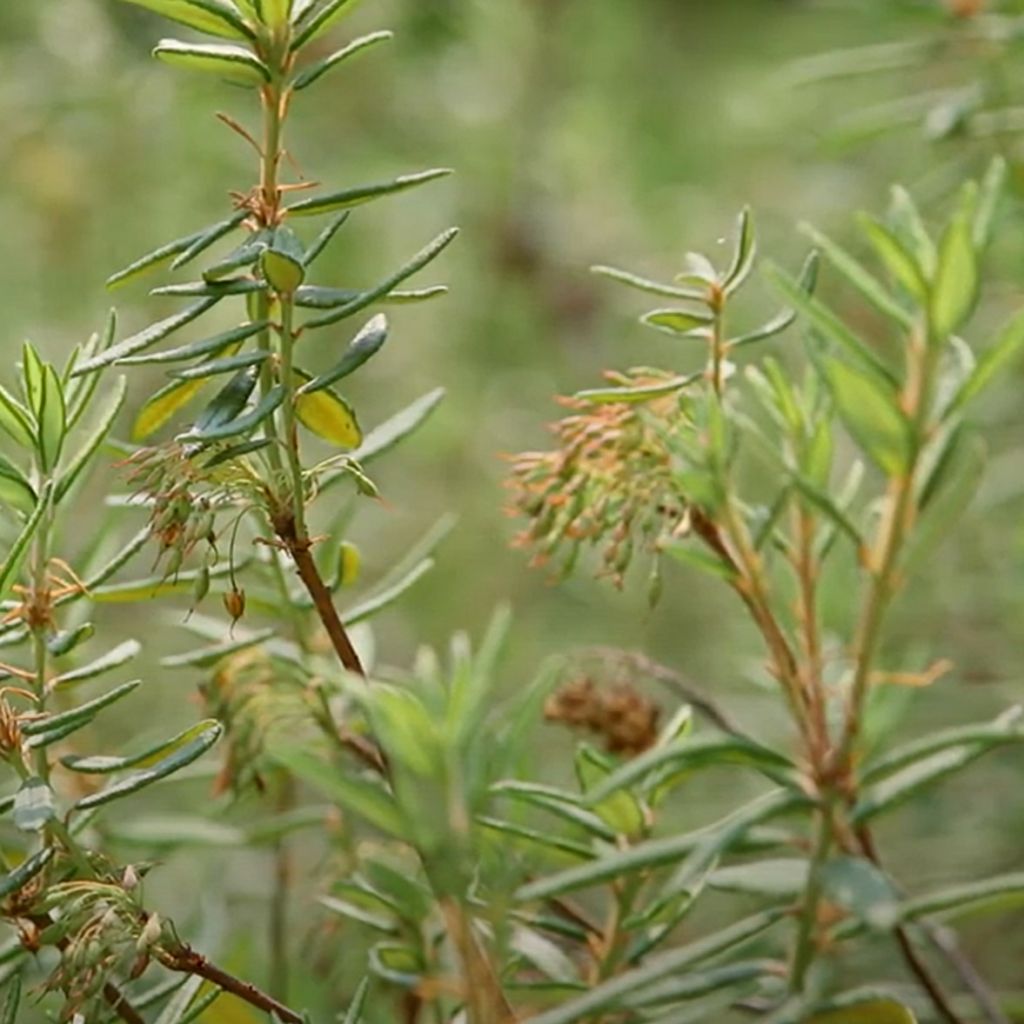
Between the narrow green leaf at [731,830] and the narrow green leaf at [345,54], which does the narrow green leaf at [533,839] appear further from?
the narrow green leaf at [345,54]

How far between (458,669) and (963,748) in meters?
0.15

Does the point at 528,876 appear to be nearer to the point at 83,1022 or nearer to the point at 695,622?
the point at 83,1022

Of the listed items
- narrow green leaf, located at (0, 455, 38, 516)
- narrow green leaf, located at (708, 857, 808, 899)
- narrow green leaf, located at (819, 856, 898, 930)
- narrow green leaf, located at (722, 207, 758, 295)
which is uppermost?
narrow green leaf, located at (722, 207, 758, 295)

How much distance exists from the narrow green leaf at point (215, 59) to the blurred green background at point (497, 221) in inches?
24.8

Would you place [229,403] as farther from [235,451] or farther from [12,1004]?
[12,1004]

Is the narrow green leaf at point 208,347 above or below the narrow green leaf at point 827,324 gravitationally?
below

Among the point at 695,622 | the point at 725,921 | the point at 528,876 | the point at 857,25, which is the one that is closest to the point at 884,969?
the point at 725,921

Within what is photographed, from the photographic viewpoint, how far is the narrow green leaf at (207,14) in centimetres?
50

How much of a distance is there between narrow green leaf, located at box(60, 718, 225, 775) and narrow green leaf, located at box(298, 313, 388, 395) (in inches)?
4.1

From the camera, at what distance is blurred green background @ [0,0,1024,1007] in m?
1.19

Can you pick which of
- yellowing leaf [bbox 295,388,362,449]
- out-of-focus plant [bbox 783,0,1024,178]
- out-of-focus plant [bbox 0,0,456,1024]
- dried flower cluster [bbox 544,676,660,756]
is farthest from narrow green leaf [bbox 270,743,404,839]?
out-of-focus plant [bbox 783,0,1024,178]

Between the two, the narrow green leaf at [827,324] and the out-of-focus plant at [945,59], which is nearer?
the narrow green leaf at [827,324]

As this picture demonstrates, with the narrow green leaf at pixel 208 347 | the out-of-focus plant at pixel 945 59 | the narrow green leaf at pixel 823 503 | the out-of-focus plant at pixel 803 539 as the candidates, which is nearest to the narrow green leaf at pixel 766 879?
the out-of-focus plant at pixel 803 539

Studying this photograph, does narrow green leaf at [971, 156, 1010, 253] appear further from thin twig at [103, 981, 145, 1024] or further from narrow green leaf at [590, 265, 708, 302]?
thin twig at [103, 981, 145, 1024]
